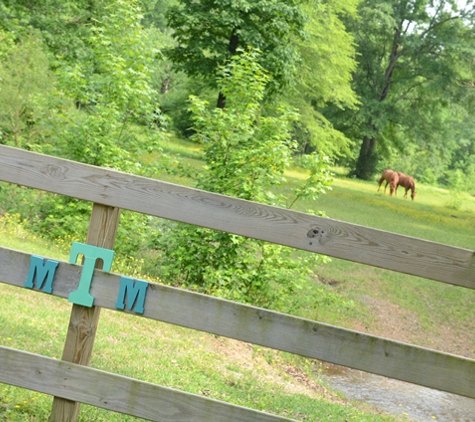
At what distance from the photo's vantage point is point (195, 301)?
368 centimetres

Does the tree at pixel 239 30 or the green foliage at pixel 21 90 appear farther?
the tree at pixel 239 30

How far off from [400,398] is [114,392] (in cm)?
733

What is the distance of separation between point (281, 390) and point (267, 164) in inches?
176

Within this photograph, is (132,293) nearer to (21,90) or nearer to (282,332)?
(282,332)

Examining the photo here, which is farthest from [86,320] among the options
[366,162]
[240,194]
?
[366,162]

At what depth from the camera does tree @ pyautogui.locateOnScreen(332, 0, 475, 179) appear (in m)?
45.3

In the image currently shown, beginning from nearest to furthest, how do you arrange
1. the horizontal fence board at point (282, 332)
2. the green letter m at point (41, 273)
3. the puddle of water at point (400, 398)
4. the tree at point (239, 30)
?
the horizontal fence board at point (282, 332), the green letter m at point (41, 273), the puddle of water at point (400, 398), the tree at point (239, 30)

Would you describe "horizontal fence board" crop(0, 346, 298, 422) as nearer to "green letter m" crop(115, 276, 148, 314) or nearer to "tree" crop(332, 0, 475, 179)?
"green letter m" crop(115, 276, 148, 314)

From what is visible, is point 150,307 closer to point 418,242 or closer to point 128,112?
point 418,242

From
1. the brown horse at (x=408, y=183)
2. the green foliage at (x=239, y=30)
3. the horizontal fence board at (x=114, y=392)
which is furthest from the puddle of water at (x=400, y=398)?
the brown horse at (x=408, y=183)

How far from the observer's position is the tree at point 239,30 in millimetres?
29797

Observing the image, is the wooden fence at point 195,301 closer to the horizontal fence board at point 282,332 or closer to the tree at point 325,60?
the horizontal fence board at point 282,332

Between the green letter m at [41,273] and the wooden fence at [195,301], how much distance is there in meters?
0.01

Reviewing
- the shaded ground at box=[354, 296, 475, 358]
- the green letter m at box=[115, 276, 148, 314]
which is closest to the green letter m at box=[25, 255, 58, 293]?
the green letter m at box=[115, 276, 148, 314]
